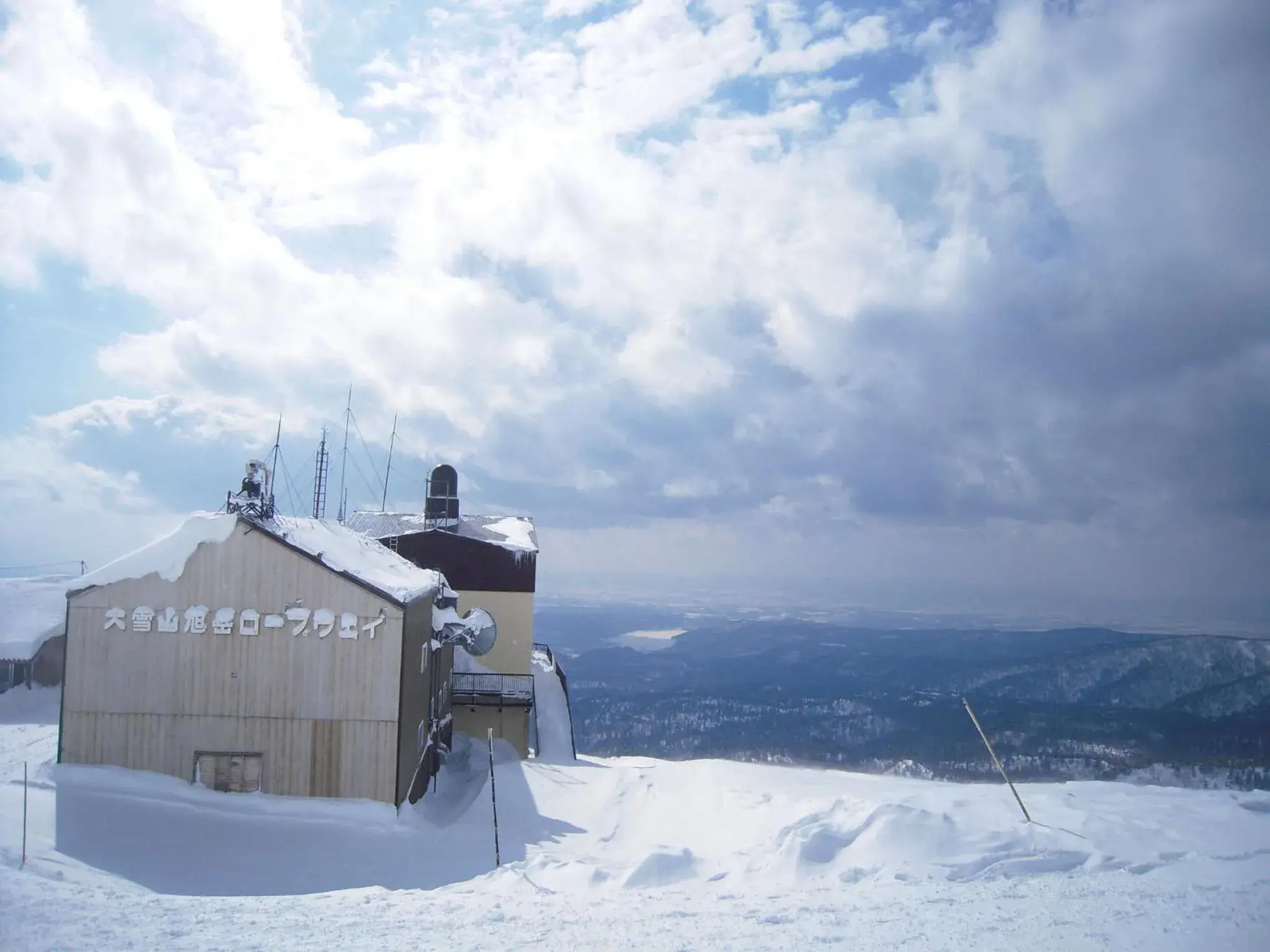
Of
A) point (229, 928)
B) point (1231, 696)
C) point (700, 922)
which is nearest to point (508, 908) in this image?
point (700, 922)

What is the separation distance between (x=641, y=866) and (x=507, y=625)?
21373mm

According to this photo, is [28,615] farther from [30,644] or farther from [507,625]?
[507,625]

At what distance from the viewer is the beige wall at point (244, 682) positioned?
19.6 metres

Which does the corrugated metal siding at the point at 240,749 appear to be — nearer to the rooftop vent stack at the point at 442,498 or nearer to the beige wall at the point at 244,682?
the beige wall at the point at 244,682

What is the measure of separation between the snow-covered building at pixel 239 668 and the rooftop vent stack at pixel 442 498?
17308mm

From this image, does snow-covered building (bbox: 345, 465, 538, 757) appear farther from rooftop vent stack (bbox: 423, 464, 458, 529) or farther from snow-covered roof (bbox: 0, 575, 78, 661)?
snow-covered roof (bbox: 0, 575, 78, 661)

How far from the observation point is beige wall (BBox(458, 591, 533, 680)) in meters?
34.2

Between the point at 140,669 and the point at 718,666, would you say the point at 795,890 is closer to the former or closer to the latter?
Result: the point at 140,669

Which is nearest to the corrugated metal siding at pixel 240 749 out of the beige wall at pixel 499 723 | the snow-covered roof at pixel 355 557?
the snow-covered roof at pixel 355 557

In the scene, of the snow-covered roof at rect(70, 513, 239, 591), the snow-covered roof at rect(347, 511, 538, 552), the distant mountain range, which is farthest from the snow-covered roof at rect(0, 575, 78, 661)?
the distant mountain range

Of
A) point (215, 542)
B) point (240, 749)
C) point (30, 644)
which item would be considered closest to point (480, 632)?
point (240, 749)

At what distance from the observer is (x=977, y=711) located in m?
99.1

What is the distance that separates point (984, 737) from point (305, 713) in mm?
15186

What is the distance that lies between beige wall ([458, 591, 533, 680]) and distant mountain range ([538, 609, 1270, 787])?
22.3m
